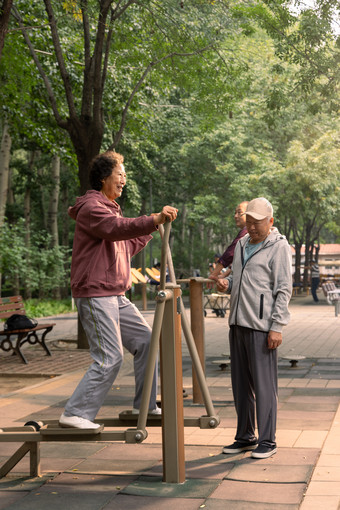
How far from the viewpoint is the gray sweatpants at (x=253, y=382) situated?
17.9 ft

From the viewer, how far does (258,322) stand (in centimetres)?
549

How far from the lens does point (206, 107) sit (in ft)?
52.8

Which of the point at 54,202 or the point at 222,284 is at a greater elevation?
the point at 54,202

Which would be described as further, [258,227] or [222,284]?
[222,284]

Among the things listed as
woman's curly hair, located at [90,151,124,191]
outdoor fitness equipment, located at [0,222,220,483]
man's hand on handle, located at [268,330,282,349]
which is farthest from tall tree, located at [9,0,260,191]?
outdoor fitness equipment, located at [0,222,220,483]

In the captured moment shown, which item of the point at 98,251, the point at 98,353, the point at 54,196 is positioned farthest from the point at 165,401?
the point at 54,196

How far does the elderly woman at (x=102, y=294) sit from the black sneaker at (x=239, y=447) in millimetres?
799

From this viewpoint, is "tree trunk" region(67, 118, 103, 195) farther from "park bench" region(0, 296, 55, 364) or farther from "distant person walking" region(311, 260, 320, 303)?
"distant person walking" region(311, 260, 320, 303)

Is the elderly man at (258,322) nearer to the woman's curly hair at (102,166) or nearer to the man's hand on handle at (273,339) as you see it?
the man's hand on handle at (273,339)

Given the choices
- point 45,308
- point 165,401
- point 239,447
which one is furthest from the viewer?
point 45,308

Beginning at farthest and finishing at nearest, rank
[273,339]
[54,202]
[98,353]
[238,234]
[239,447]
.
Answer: [54,202] < [238,234] < [239,447] < [273,339] < [98,353]

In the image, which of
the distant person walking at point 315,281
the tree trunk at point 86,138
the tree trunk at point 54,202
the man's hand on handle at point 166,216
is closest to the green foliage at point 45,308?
the tree trunk at point 54,202

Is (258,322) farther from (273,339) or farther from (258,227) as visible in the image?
(258,227)

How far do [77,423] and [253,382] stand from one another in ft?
4.82
